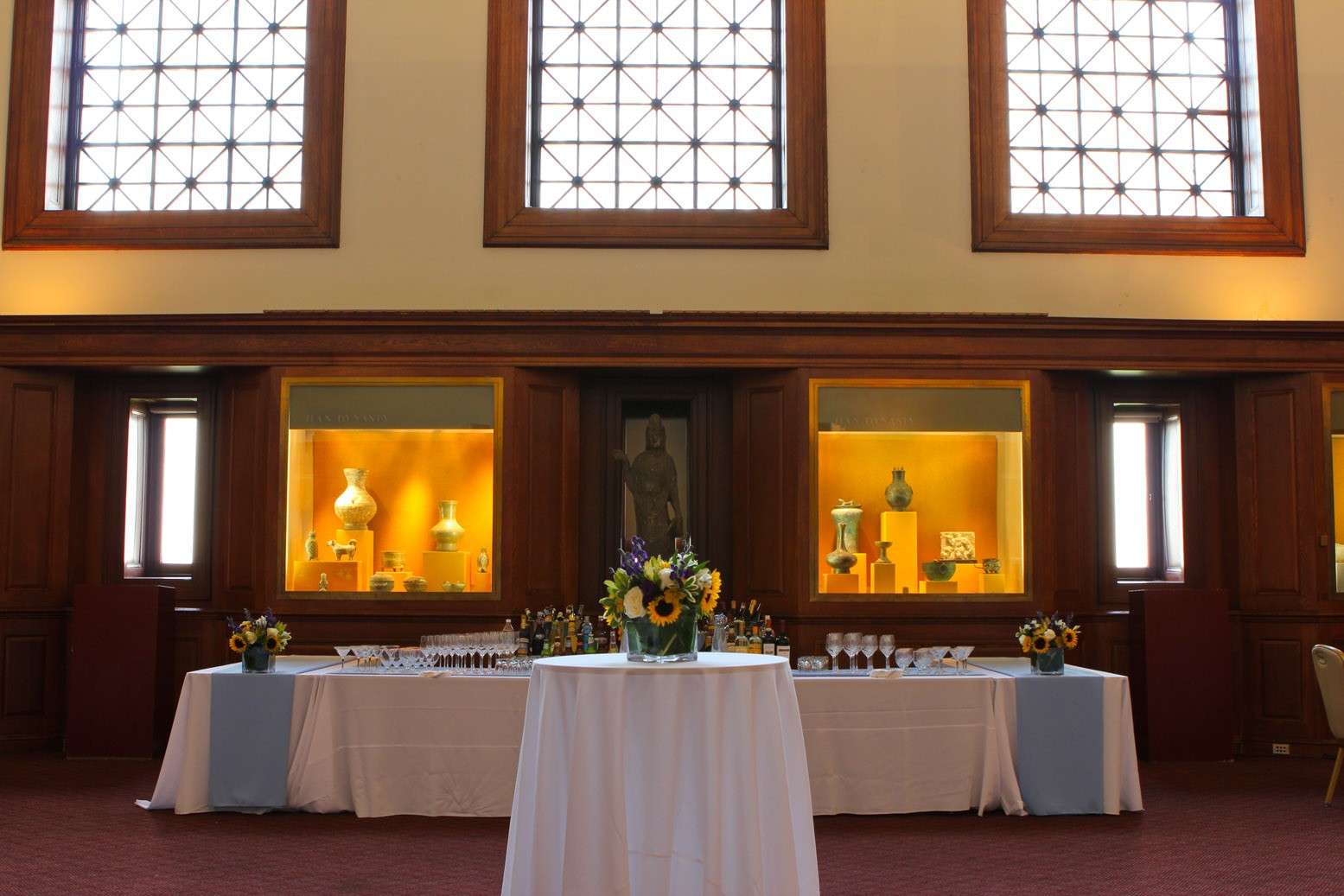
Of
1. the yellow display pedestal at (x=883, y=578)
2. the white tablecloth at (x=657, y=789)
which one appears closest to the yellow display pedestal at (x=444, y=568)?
the yellow display pedestal at (x=883, y=578)

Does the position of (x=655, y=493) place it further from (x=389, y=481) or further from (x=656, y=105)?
(x=656, y=105)

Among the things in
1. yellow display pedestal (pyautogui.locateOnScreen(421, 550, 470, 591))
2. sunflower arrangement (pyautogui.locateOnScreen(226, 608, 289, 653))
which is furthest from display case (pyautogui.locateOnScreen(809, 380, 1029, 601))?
sunflower arrangement (pyautogui.locateOnScreen(226, 608, 289, 653))

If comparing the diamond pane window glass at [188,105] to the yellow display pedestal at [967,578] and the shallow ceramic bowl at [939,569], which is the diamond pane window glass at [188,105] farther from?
the yellow display pedestal at [967,578]

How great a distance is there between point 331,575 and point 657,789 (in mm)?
5274

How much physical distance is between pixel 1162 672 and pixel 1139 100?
185 inches

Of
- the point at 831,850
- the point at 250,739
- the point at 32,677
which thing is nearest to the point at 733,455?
the point at 831,850

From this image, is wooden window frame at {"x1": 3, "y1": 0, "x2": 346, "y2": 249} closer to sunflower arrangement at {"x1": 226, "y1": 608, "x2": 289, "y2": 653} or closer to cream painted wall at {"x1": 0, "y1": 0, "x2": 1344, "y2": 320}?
cream painted wall at {"x1": 0, "y1": 0, "x2": 1344, "y2": 320}

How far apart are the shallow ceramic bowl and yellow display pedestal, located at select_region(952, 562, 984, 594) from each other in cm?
3

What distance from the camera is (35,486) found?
31.4 feet

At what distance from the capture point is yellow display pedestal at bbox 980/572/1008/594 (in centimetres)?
937

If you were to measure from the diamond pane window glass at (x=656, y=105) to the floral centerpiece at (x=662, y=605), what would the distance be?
18.2 feet

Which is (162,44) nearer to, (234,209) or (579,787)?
(234,209)

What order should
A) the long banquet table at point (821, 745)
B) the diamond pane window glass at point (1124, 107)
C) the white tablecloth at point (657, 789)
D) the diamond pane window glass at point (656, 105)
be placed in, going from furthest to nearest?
the diamond pane window glass at point (1124, 107), the diamond pane window glass at point (656, 105), the long banquet table at point (821, 745), the white tablecloth at point (657, 789)

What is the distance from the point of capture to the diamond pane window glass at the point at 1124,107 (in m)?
10.4
